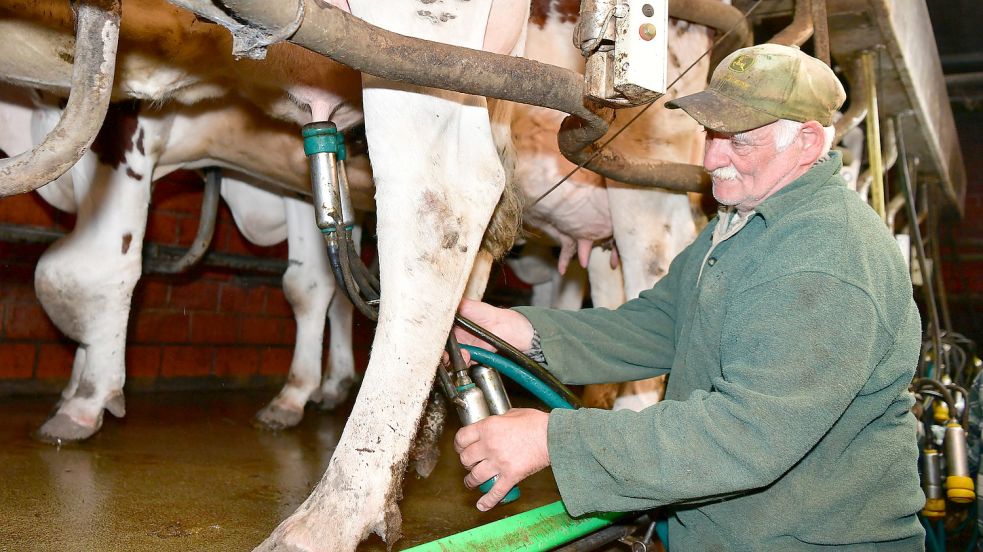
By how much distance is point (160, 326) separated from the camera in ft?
12.0

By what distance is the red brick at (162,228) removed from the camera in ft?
12.0

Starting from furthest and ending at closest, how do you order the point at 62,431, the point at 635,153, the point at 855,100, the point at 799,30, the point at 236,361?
the point at 236,361 < the point at 855,100 < the point at 635,153 < the point at 799,30 < the point at 62,431

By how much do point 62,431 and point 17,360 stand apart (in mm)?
1294

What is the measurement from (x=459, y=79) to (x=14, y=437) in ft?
5.56

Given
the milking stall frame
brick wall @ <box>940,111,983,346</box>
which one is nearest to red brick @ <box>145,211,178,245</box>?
the milking stall frame

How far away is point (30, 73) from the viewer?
171cm

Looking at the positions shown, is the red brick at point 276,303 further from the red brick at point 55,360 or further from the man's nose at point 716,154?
the man's nose at point 716,154

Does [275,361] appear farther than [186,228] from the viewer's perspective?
Yes

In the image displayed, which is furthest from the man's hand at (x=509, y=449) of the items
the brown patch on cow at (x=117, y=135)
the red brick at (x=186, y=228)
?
the red brick at (x=186, y=228)

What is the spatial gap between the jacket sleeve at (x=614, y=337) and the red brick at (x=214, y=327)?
269 centimetres

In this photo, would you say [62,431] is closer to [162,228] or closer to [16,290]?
[16,290]

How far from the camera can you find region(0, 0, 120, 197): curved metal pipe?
1.02 meters

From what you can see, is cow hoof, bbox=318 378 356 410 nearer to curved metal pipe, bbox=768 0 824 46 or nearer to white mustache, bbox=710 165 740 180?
curved metal pipe, bbox=768 0 824 46

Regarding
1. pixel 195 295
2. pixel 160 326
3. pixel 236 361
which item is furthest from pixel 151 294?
pixel 236 361
